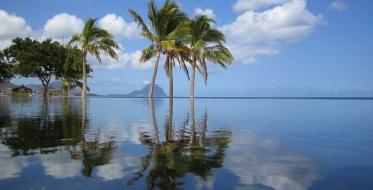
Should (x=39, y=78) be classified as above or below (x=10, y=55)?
below

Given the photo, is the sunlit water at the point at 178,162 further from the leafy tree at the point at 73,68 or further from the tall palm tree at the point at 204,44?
the leafy tree at the point at 73,68

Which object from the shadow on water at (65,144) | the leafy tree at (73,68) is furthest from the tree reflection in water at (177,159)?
the leafy tree at (73,68)

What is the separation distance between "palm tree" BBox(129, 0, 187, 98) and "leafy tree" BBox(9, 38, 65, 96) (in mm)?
22952

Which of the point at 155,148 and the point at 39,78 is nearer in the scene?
the point at 155,148

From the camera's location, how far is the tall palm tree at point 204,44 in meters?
38.8

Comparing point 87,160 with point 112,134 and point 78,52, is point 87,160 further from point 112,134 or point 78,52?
point 78,52

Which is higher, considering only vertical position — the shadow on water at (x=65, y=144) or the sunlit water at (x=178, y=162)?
the shadow on water at (x=65, y=144)

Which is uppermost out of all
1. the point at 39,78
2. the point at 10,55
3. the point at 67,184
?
the point at 10,55

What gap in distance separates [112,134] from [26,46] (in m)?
55.8

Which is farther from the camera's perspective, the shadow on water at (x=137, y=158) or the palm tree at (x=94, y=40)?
the palm tree at (x=94, y=40)

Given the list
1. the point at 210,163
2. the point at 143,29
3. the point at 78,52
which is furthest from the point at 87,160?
the point at 78,52

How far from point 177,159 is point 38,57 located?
5540 cm

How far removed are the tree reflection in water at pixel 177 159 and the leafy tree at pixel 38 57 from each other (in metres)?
52.1

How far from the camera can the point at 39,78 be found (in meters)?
59.8
